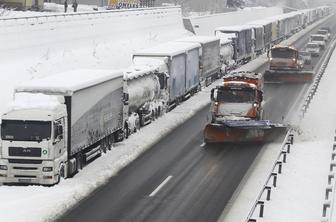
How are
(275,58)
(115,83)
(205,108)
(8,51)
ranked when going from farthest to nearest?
1. (275,58)
2. (205,108)
3. (8,51)
4. (115,83)

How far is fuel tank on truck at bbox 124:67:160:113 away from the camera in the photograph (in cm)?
3094

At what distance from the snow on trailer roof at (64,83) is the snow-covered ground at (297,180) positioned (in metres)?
7.07

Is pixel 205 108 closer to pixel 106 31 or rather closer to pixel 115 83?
pixel 115 83

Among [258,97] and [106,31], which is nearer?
[258,97]

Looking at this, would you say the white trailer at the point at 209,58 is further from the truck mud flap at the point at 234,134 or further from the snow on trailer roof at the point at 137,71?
the truck mud flap at the point at 234,134

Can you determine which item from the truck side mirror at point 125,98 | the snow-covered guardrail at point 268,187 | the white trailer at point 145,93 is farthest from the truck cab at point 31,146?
the white trailer at point 145,93

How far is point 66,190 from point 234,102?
38.7 feet

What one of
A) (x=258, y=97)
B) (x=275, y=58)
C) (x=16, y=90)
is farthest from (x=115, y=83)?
(x=275, y=58)

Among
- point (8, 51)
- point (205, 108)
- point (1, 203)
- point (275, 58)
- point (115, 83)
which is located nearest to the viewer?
point (1, 203)

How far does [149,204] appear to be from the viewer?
20156 mm

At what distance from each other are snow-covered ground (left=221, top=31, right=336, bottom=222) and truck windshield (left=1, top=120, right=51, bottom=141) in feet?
22.8

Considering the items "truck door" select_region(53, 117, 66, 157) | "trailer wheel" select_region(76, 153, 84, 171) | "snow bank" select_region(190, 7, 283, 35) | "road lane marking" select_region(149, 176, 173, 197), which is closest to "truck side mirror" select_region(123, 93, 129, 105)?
"trailer wheel" select_region(76, 153, 84, 171)

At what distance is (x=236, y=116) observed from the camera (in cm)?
3038

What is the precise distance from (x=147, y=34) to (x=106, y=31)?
12653 mm
